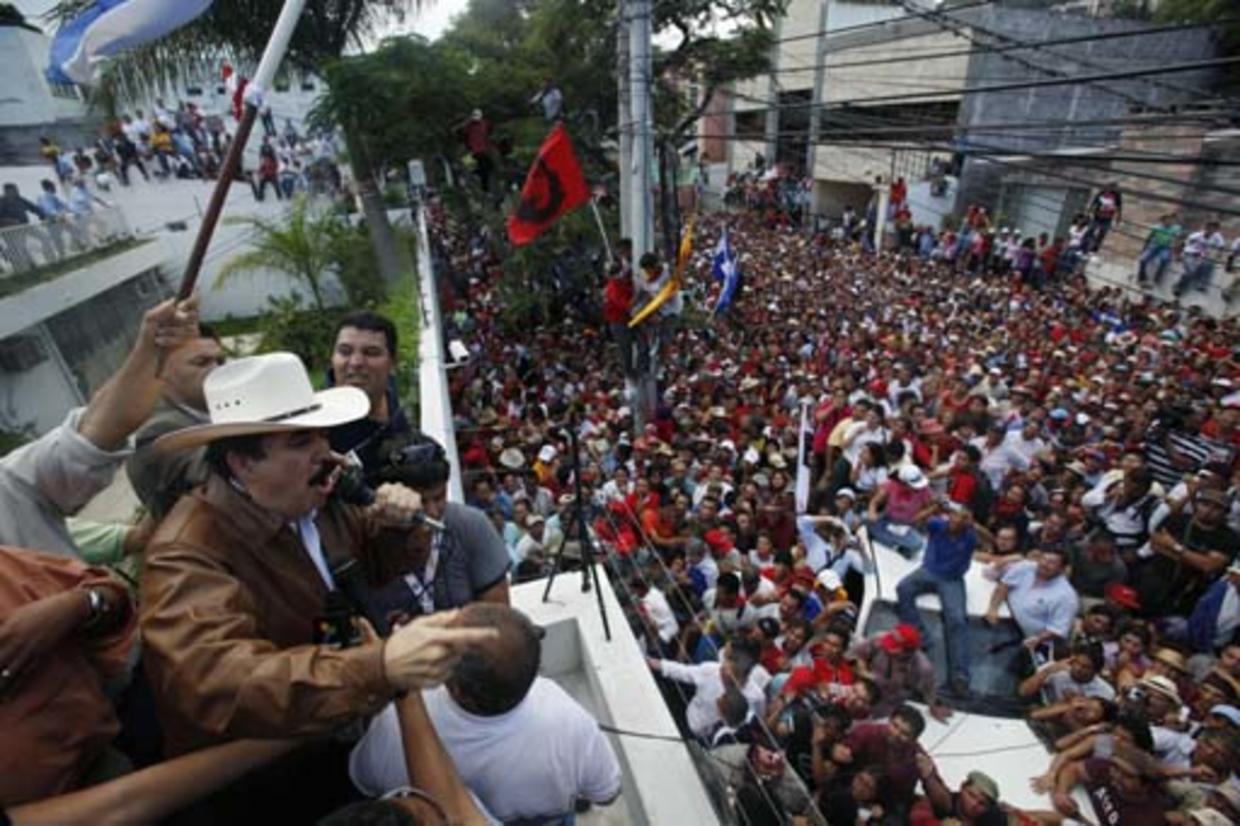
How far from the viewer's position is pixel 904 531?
6.89 m

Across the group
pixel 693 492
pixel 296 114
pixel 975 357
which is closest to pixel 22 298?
pixel 693 492

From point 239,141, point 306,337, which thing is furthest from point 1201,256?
point 239,141

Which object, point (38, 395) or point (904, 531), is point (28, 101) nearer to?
point (38, 395)

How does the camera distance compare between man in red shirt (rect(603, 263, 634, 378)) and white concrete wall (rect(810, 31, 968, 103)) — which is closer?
man in red shirt (rect(603, 263, 634, 378))

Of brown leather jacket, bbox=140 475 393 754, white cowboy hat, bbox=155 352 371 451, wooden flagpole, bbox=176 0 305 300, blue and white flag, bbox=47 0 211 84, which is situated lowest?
brown leather jacket, bbox=140 475 393 754

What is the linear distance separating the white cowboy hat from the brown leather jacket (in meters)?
0.14

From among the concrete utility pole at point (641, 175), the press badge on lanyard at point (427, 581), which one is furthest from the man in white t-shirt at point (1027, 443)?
the press badge on lanyard at point (427, 581)

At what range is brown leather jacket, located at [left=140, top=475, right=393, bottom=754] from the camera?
129cm

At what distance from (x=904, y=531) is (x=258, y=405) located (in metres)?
6.54

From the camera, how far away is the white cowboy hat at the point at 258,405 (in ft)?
5.48

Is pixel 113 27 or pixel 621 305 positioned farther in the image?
pixel 621 305

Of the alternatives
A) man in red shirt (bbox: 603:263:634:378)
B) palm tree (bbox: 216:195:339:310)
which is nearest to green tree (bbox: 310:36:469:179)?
palm tree (bbox: 216:195:339:310)

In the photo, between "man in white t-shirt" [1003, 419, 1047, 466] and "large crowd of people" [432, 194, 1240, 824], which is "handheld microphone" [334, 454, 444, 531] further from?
"man in white t-shirt" [1003, 419, 1047, 466]

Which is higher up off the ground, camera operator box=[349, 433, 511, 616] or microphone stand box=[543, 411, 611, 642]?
camera operator box=[349, 433, 511, 616]
